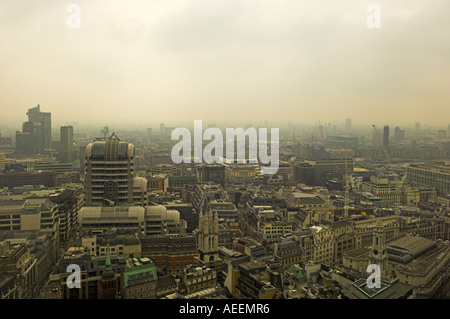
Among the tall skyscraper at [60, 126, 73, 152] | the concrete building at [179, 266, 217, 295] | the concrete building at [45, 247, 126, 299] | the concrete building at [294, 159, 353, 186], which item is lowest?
the concrete building at [179, 266, 217, 295]

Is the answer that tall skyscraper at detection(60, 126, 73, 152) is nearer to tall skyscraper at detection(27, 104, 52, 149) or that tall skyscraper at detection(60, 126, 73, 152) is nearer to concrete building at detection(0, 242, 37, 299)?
tall skyscraper at detection(27, 104, 52, 149)

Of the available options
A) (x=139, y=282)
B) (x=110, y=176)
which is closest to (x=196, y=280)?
(x=139, y=282)

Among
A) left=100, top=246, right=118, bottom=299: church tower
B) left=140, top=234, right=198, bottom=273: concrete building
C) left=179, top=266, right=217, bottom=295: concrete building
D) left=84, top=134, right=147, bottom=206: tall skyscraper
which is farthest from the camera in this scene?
left=84, top=134, right=147, bottom=206: tall skyscraper

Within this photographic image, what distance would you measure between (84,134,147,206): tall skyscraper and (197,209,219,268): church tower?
3789 mm

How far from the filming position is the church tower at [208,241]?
28.4 feet

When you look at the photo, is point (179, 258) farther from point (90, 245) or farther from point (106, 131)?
point (106, 131)

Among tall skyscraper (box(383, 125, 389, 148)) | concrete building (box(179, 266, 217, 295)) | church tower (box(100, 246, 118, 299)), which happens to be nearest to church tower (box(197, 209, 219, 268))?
concrete building (box(179, 266, 217, 295))

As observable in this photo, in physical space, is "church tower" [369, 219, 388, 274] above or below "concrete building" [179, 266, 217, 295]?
above

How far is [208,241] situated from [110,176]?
15.1ft

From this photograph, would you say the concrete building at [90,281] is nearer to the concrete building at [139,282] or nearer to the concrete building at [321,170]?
the concrete building at [139,282]

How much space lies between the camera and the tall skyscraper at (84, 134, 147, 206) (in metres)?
11.9

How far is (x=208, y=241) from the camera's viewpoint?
8.83 metres
